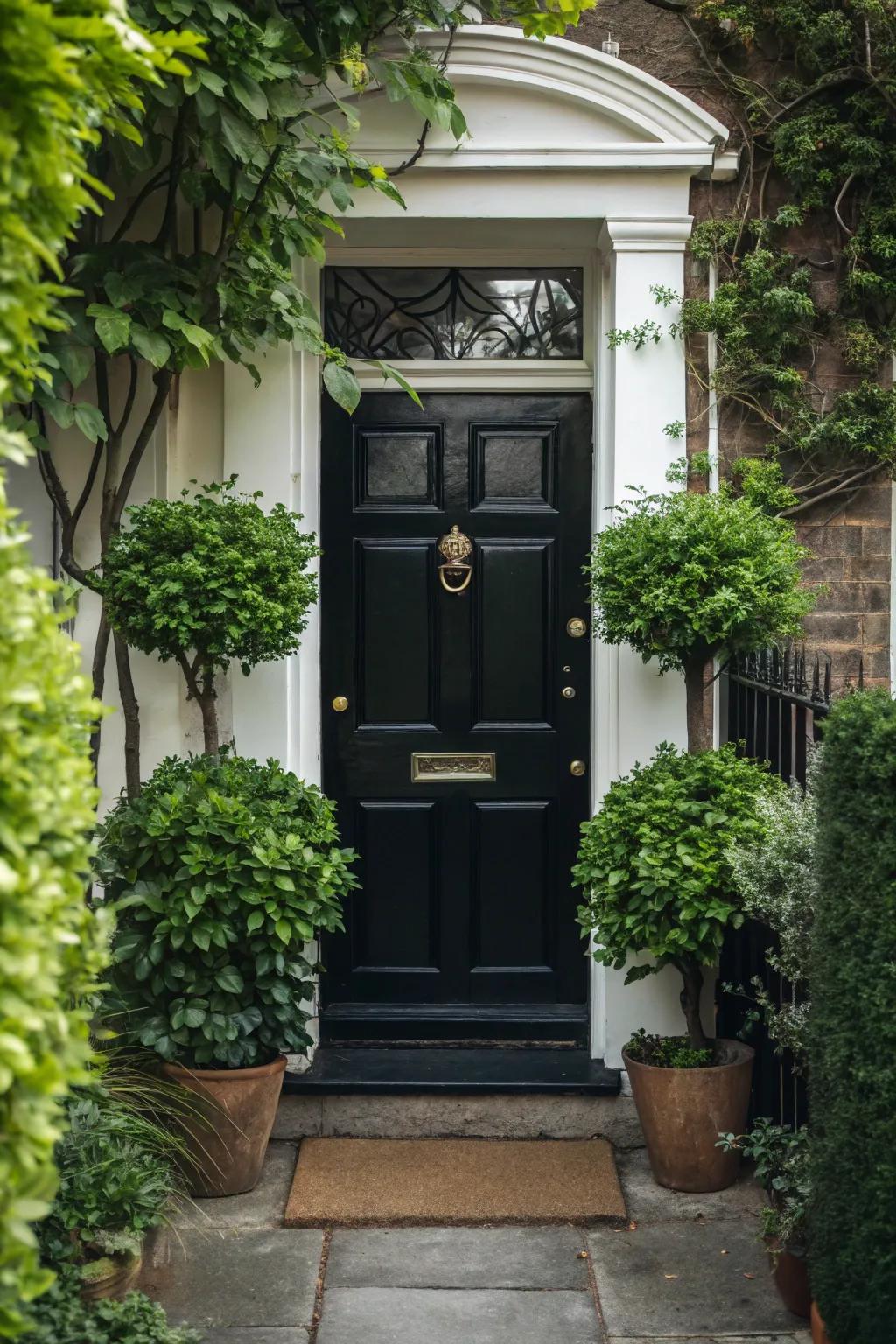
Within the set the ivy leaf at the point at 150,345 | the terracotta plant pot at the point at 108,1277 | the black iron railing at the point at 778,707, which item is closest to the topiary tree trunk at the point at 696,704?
the black iron railing at the point at 778,707

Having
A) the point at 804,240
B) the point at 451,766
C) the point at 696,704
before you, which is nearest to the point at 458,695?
the point at 451,766

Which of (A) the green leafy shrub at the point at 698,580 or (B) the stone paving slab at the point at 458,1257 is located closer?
(B) the stone paving slab at the point at 458,1257

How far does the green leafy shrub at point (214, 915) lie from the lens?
13.2 feet

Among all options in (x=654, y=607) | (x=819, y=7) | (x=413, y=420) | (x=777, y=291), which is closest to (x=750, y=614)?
(x=654, y=607)

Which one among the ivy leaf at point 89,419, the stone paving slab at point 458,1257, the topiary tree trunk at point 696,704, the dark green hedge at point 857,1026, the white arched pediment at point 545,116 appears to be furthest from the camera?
the white arched pediment at point 545,116

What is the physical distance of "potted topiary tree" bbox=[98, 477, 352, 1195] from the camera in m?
4.04

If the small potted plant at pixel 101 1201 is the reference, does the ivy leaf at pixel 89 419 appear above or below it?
above

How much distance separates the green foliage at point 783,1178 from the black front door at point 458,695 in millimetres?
1457

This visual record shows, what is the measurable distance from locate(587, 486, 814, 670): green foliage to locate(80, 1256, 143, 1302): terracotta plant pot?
2.32 m

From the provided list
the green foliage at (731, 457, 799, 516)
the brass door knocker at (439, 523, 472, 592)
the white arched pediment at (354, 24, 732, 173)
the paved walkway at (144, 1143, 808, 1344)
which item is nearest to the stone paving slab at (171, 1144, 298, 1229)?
the paved walkway at (144, 1143, 808, 1344)

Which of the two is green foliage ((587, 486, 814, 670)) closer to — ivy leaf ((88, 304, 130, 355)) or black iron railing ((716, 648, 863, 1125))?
black iron railing ((716, 648, 863, 1125))

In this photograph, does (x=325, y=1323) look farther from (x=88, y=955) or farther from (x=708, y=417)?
(x=708, y=417)

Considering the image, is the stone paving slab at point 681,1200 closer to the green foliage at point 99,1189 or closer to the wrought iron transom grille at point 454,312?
the green foliage at point 99,1189

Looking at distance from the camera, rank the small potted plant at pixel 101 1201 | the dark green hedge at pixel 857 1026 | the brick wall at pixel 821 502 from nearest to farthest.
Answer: the dark green hedge at pixel 857 1026 → the small potted plant at pixel 101 1201 → the brick wall at pixel 821 502
